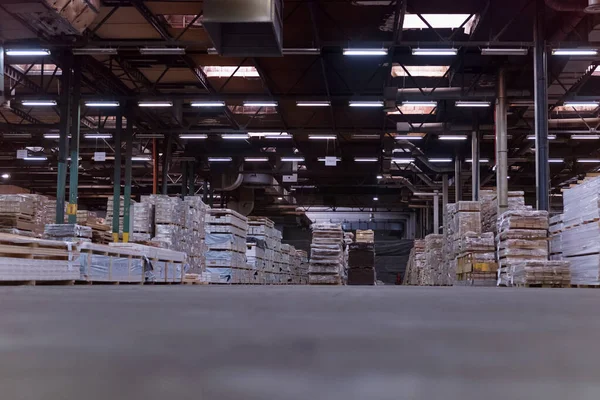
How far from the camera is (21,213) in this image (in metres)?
12.9

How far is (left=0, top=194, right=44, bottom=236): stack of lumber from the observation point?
40.9ft

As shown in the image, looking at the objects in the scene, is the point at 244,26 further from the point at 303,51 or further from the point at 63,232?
the point at 63,232

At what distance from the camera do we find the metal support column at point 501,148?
13.4 meters

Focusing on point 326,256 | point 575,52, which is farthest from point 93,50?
point 575,52

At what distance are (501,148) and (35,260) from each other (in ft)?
34.3

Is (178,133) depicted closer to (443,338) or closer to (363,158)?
(363,158)

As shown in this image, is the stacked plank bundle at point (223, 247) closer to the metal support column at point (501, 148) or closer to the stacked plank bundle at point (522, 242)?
the metal support column at point (501, 148)

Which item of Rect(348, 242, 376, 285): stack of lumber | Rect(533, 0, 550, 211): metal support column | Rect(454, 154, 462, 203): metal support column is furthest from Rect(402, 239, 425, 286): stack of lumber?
Rect(533, 0, 550, 211): metal support column

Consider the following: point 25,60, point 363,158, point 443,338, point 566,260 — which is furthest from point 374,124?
point 443,338

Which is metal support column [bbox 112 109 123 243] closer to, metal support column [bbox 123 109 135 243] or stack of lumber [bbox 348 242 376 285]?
metal support column [bbox 123 109 135 243]

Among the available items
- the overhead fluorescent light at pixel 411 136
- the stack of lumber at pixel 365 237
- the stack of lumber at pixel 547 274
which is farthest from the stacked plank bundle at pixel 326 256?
the stack of lumber at pixel 547 274

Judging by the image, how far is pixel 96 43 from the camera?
12367mm

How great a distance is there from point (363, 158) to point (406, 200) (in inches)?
342

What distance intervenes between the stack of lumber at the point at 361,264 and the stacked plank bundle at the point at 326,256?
76cm
